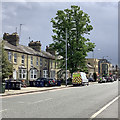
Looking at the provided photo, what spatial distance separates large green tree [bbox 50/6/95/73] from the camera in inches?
1831

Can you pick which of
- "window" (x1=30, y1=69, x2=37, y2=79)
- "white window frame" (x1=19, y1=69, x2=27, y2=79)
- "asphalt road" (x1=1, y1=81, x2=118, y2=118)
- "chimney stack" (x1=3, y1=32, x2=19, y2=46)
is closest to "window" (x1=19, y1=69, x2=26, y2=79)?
"white window frame" (x1=19, y1=69, x2=27, y2=79)

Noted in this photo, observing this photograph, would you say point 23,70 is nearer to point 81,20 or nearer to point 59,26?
point 59,26

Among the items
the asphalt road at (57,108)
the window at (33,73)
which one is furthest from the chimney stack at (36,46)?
the asphalt road at (57,108)

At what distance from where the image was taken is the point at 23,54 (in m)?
44.2

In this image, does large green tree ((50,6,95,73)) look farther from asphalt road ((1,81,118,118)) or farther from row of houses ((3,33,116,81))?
asphalt road ((1,81,118,118))

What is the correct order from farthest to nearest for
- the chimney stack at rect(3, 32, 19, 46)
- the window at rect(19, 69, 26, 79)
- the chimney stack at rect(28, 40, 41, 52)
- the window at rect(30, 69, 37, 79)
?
the chimney stack at rect(28, 40, 41, 52), the window at rect(30, 69, 37, 79), the chimney stack at rect(3, 32, 19, 46), the window at rect(19, 69, 26, 79)

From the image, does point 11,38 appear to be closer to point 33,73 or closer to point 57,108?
point 33,73

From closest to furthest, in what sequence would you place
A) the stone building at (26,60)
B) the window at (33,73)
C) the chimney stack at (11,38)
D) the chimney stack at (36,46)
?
the stone building at (26,60)
the chimney stack at (11,38)
the window at (33,73)
the chimney stack at (36,46)

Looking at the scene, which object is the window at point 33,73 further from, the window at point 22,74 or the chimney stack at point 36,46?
the chimney stack at point 36,46

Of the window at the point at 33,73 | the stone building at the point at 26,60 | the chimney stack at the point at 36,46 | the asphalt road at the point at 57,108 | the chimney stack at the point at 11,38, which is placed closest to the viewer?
the asphalt road at the point at 57,108

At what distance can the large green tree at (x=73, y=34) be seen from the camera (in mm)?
46500

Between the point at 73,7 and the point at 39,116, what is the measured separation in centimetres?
4041

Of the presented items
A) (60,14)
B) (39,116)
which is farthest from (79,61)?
(39,116)

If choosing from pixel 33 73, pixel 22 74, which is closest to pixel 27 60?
pixel 33 73
